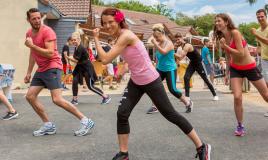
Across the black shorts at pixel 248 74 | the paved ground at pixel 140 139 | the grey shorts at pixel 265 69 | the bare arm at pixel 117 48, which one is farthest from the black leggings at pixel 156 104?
the grey shorts at pixel 265 69

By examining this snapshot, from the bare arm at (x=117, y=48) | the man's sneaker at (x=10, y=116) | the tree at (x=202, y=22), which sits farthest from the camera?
the tree at (x=202, y=22)

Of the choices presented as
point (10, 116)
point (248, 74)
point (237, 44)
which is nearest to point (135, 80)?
point (237, 44)

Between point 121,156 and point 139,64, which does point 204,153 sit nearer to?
point 121,156

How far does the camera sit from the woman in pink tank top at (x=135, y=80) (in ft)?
13.7

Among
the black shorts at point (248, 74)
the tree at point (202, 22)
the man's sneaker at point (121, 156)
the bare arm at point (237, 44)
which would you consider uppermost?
the bare arm at point (237, 44)

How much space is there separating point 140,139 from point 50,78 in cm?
158

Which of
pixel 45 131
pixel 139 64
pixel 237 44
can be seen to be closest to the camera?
pixel 139 64

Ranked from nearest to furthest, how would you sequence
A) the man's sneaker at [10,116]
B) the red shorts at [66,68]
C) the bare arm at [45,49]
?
the bare arm at [45,49], the man's sneaker at [10,116], the red shorts at [66,68]

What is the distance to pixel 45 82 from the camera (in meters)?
6.02

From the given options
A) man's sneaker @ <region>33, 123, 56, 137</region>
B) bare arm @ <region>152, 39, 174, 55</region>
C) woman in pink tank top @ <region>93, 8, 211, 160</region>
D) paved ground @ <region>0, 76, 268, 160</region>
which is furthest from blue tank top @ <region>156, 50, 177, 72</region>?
woman in pink tank top @ <region>93, 8, 211, 160</region>

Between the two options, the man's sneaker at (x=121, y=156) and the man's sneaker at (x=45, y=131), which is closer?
the man's sneaker at (x=121, y=156)

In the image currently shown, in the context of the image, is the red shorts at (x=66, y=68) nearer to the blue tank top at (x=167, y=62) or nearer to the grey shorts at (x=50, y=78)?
the blue tank top at (x=167, y=62)

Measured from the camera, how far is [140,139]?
5.73 m

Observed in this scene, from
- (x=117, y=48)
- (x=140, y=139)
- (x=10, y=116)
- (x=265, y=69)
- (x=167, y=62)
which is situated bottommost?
(x=10, y=116)
